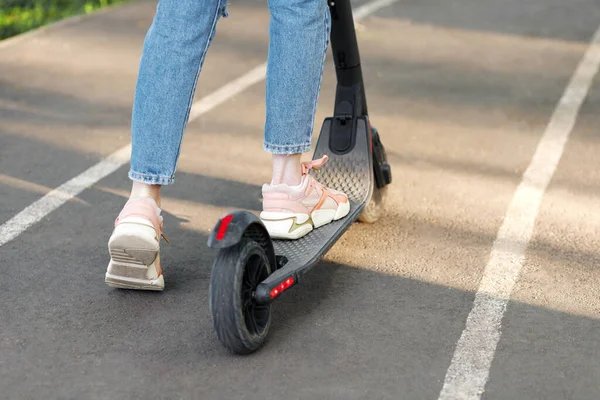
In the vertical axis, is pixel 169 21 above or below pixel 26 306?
above

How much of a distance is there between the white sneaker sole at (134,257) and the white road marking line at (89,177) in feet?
2.73

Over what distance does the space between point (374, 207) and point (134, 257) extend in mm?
1284

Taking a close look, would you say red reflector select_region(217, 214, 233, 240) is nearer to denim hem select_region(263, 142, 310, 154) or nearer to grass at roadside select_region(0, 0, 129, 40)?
denim hem select_region(263, 142, 310, 154)

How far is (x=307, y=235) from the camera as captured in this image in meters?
3.50

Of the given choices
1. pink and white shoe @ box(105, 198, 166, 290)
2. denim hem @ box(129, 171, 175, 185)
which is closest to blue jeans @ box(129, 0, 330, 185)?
denim hem @ box(129, 171, 175, 185)

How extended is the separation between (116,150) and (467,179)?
6.15ft

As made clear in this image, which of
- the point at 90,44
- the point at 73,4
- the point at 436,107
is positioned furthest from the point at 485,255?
the point at 73,4

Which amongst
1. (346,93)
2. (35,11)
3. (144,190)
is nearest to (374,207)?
(346,93)

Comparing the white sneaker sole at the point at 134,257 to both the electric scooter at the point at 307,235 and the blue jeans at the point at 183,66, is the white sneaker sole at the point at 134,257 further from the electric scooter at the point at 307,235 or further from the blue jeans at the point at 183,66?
the electric scooter at the point at 307,235

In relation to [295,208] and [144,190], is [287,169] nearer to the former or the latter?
[295,208]

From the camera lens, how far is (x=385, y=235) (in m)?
4.05

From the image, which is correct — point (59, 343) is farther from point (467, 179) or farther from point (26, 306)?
point (467, 179)

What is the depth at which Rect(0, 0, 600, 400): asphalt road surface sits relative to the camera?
9.65 feet

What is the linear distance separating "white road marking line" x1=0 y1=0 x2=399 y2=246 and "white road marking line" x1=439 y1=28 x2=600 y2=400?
1.96 m
